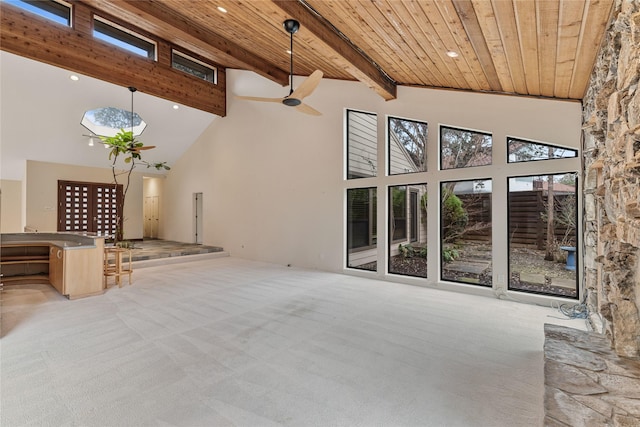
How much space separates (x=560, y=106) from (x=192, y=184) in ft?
32.7

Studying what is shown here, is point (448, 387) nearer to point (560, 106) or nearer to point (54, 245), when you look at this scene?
point (560, 106)

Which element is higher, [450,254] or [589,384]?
[450,254]

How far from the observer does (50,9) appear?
18.8ft

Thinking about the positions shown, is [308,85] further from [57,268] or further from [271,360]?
[57,268]

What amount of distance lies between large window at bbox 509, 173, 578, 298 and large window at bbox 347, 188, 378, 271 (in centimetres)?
249

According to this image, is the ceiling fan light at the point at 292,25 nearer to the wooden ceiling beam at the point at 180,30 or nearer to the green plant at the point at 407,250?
the wooden ceiling beam at the point at 180,30

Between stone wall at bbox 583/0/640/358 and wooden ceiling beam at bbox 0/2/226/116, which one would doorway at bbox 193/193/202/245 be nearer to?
wooden ceiling beam at bbox 0/2/226/116

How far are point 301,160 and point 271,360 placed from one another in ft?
17.2

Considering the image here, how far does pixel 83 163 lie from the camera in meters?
8.99

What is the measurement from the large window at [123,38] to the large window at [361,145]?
5.22 metres

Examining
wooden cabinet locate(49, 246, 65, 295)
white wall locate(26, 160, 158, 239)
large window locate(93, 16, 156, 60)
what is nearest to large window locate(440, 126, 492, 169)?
wooden cabinet locate(49, 246, 65, 295)

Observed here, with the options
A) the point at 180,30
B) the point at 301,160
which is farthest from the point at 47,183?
the point at 301,160

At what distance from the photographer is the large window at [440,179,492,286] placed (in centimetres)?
495

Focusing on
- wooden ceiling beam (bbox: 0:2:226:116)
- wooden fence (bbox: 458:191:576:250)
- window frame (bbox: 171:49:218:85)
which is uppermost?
window frame (bbox: 171:49:218:85)
